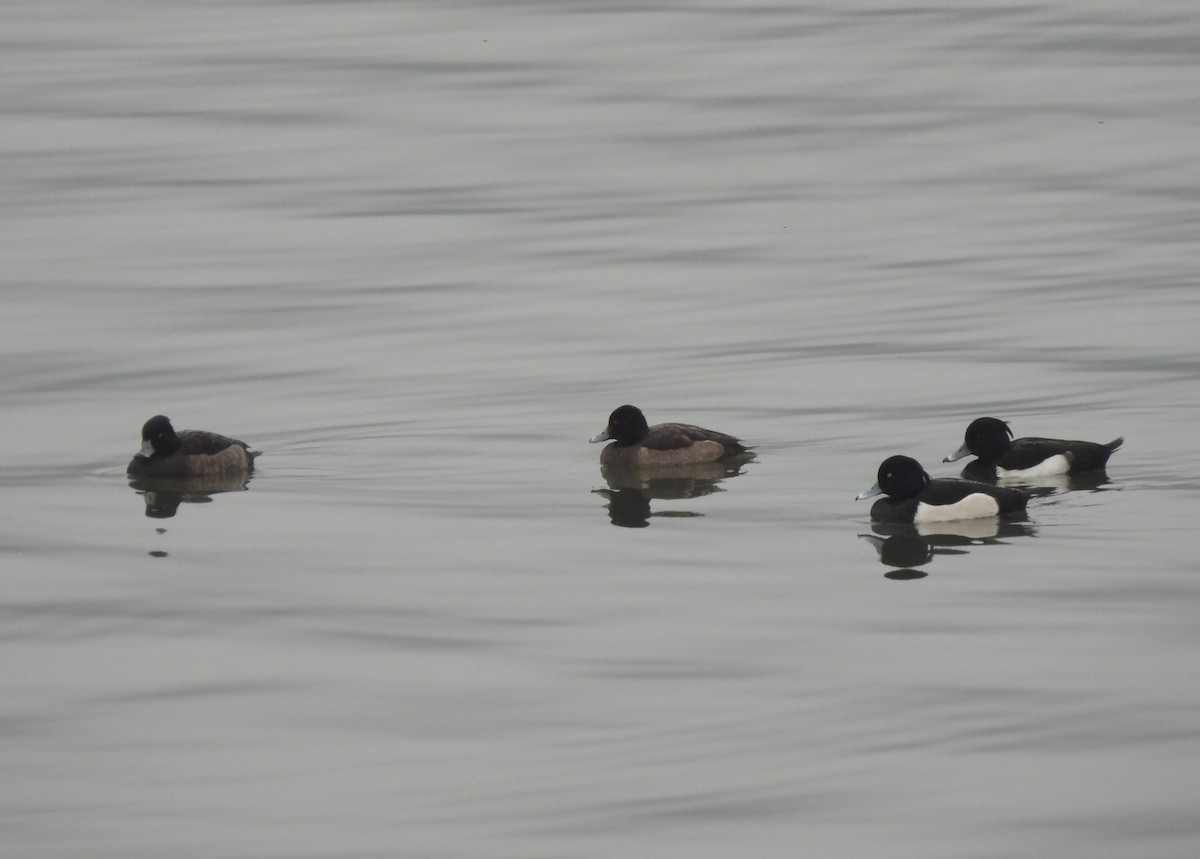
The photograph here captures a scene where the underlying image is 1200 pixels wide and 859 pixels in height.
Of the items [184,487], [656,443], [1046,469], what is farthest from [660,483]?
[184,487]

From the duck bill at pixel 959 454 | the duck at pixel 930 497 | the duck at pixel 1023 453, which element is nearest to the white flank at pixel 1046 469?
the duck at pixel 1023 453

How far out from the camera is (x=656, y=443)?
595 inches

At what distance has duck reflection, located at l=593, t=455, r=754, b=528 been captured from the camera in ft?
46.3

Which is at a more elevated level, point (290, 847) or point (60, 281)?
point (60, 281)

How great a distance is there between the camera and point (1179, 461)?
46.5 ft

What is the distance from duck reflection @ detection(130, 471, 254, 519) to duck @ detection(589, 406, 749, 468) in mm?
2698

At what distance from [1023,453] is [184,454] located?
20.1ft

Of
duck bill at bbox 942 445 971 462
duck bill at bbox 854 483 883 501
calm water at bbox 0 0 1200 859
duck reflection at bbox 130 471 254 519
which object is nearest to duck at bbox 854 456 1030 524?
duck bill at bbox 854 483 883 501

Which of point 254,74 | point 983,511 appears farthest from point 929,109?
point 983,511

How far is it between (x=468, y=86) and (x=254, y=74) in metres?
3.15

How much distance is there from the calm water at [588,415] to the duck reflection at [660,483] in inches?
3.2

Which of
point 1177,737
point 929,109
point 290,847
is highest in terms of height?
point 929,109

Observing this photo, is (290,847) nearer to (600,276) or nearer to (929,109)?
(600,276)

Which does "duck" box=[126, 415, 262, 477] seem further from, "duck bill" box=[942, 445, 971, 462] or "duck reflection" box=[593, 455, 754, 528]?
"duck bill" box=[942, 445, 971, 462]
